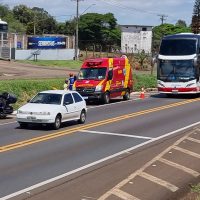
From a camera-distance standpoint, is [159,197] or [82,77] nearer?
[159,197]

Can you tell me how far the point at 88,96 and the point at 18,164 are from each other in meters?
19.2

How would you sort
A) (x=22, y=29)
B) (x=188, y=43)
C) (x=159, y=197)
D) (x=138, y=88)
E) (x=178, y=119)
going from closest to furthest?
(x=159, y=197)
(x=178, y=119)
(x=188, y=43)
(x=138, y=88)
(x=22, y=29)

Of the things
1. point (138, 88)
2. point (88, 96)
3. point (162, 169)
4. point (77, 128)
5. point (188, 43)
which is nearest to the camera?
point (162, 169)

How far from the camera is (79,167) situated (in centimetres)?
1426

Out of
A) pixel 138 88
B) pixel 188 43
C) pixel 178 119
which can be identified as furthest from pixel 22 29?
pixel 178 119

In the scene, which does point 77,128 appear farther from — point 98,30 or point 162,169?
point 98,30

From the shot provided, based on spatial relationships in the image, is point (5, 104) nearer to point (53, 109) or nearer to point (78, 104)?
point (78, 104)

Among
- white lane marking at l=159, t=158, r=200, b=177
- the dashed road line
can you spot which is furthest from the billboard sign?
white lane marking at l=159, t=158, r=200, b=177

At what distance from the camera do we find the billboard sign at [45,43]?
73812 mm

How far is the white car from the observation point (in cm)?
2117

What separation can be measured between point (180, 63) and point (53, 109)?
1864 cm

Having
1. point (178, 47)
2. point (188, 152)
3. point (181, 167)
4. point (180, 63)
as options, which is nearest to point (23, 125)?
point (188, 152)

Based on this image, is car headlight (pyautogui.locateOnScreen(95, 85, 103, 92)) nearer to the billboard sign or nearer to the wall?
the wall

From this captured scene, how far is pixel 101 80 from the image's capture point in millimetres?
33719
